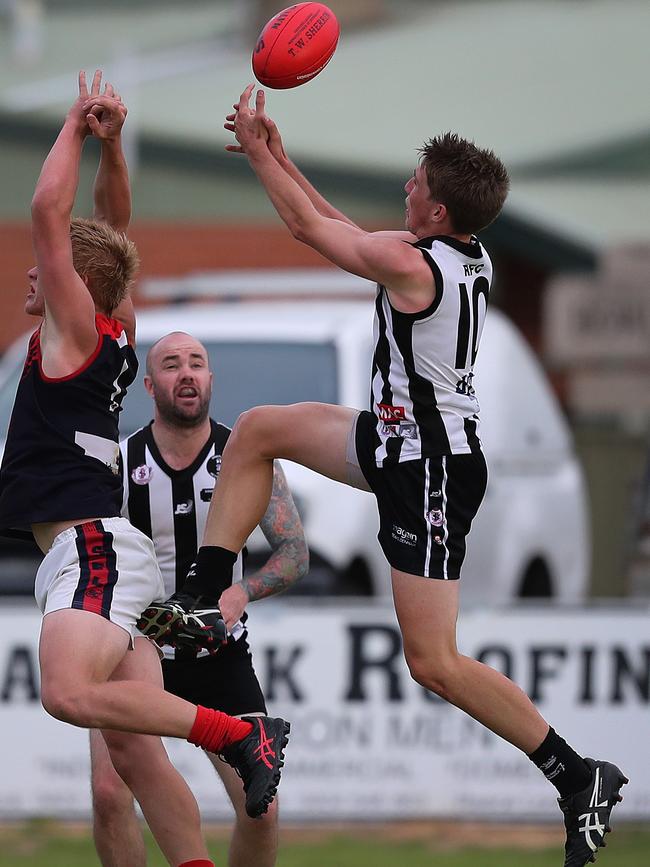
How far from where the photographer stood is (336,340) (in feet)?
33.2

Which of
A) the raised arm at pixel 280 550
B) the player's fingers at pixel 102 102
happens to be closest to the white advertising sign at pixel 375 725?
the raised arm at pixel 280 550

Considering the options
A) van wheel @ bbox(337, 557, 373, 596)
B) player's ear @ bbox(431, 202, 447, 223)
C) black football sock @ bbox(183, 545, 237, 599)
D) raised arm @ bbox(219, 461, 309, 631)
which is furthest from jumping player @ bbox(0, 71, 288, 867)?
van wheel @ bbox(337, 557, 373, 596)

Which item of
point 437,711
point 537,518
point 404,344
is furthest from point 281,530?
point 537,518

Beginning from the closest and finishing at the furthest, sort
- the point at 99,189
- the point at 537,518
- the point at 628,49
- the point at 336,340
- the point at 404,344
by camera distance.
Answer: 1. the point at 404,344
2. the point at 99,189
3. the point at 336,340
4. the point at 537,518
5. the point at 628,49

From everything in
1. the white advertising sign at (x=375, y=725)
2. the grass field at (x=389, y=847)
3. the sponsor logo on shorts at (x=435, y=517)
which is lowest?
the grass field at (x=389, y=847)

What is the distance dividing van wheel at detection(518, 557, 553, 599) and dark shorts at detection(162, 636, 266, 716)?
526 centimetres

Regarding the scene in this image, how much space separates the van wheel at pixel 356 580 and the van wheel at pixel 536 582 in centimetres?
180

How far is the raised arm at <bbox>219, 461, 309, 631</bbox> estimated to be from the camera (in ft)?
20.3

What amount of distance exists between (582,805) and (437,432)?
1.38 metres

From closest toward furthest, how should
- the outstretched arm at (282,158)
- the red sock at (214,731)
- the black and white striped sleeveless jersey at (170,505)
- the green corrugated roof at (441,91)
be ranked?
the red sock at (214,731)
the outstretched arm at (282,158)
the black and white striped sleeveless jersey at (170,505)
the green corrugated roof at (441,91)

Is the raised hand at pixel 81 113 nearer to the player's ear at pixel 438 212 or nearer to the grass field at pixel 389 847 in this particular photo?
the player's ear at pixel 438 212

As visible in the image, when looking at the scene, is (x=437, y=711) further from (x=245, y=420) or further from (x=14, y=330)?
(x=14, y=330)

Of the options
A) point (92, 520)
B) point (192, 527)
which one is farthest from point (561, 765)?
point (92, 520)

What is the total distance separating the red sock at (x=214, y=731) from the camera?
5484 mm
